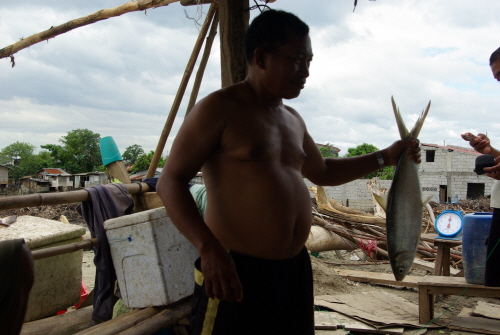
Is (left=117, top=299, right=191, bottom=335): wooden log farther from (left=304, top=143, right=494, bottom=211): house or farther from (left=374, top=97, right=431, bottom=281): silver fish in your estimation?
(left=304, top=143, right=494, bottom=211): house

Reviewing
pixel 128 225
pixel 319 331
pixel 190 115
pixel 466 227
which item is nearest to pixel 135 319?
pixel 128 225

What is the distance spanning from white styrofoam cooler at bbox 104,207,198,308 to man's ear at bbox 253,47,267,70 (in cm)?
127

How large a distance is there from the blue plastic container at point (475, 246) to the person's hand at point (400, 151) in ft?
8.00

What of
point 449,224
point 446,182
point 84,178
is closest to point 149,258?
point 449,224

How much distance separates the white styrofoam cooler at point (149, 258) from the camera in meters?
2.64

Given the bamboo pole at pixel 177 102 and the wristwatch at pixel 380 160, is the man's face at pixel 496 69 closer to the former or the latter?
the wristwatch at pixel 380 160

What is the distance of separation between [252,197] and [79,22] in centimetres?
438

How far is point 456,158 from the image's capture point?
25.5 meters

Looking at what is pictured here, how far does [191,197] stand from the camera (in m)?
1.53

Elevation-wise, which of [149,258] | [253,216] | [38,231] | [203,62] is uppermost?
[203,62]

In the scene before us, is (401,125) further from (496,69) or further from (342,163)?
(496,69)

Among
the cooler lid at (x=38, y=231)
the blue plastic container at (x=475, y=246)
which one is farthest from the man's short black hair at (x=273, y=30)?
the blue plastic container at (x=475, y=246)

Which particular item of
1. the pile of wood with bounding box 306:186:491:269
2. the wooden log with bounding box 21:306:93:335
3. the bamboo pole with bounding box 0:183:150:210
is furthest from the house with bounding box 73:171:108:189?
the bamboo pole with bounding box 0:183:150:210

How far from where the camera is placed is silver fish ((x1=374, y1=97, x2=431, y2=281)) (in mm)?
1941
